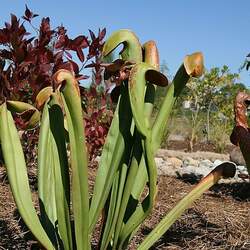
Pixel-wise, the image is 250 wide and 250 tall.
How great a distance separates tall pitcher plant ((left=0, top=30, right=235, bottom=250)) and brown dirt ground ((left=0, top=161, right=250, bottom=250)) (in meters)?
0.41

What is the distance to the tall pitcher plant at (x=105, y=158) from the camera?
1624mm

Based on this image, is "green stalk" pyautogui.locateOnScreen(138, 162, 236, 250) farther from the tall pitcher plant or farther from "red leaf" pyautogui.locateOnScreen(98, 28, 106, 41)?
"red leaf" pyautogui.locateOnScreen(98, 28, 106, 41)

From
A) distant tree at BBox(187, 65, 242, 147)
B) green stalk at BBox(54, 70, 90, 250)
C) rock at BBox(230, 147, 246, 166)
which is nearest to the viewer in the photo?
green stalk at BBox(54, 70, 90, 250)

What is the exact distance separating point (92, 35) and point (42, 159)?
6.55 feet

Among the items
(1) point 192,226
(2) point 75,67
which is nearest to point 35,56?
(2) point 75,67

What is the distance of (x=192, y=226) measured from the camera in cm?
276

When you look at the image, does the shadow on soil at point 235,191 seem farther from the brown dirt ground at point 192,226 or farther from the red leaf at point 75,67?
the red leaf at point 75,67

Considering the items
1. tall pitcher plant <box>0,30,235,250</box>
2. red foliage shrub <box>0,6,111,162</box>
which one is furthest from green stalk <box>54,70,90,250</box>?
red foliage shrub <box>0,6,111,162</box>

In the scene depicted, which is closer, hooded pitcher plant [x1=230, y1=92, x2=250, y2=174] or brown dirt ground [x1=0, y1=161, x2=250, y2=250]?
hooded pitcher plant [x1=230, y1=92, x2=250, y2=174]

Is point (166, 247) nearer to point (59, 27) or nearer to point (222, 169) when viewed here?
point (222, 169)

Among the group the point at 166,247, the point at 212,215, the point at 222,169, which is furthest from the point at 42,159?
the point at 212,215

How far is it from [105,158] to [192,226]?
3.69 ft

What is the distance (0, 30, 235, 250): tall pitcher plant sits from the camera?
162 cm

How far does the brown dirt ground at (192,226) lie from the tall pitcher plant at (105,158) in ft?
1.35
